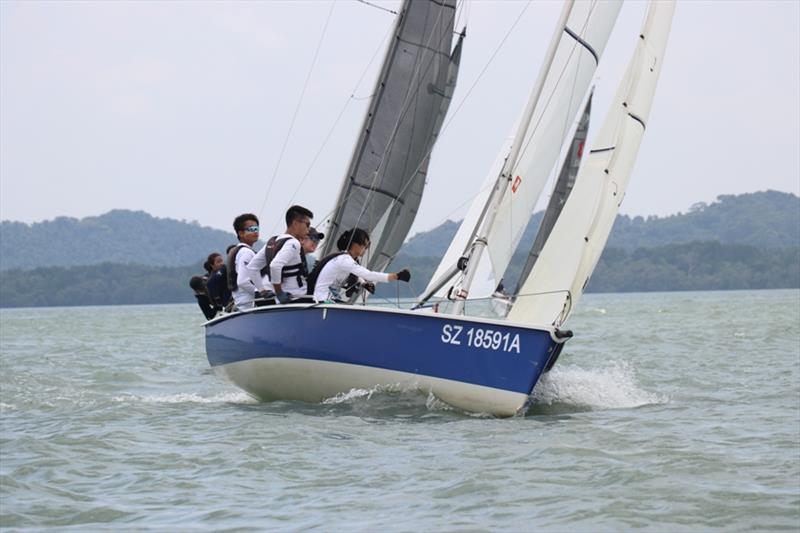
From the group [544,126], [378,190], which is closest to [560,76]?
[544,126]

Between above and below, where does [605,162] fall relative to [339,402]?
above

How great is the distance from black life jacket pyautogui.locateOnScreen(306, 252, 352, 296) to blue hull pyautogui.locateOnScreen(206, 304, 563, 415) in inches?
15.6

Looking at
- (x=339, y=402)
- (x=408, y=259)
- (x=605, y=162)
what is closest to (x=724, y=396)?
(x=605, y=162)

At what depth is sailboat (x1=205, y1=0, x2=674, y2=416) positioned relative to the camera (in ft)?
30.2

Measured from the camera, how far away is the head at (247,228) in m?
11.0

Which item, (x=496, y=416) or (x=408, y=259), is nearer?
(x=496, y=416)

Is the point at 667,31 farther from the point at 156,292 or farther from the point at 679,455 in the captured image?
the point at 156,292

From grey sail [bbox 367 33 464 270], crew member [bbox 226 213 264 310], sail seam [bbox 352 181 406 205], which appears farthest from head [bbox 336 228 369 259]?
grey sail [bbox 367 33 464 270]

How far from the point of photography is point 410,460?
25.0ft

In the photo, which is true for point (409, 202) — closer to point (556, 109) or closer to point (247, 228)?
point (247, 228)

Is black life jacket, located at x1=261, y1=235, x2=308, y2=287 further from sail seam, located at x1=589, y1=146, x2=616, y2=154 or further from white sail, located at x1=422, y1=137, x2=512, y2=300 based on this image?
sail seam, located at x1=589, y1=146, x2=616, y2=154

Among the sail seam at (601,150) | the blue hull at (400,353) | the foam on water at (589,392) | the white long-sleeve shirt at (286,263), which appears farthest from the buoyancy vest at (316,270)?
the sail seam at (601,150)

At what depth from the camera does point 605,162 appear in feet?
33.3

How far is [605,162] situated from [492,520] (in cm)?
466
